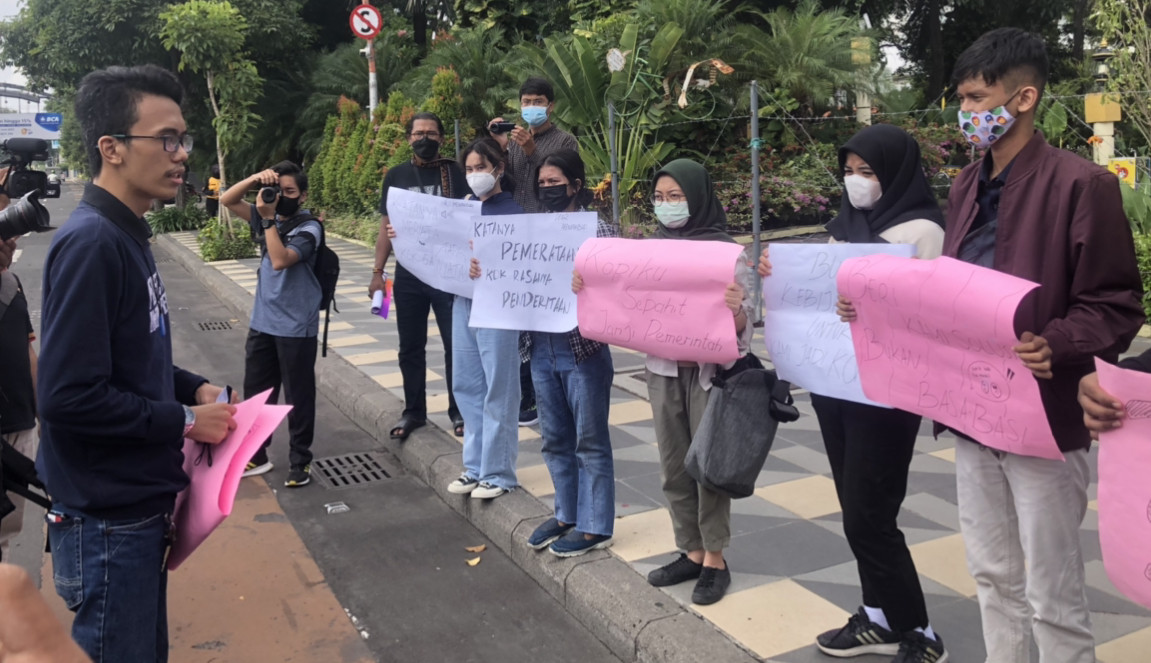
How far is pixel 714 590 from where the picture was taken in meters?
3.66

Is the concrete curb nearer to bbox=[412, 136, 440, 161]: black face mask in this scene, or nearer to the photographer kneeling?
the photographer kneeling

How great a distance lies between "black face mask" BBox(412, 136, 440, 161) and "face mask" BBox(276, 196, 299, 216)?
2.53 ft

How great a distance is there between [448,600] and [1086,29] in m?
25.4

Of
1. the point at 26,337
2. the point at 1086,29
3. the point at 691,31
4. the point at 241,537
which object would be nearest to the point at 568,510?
the point at 241,537

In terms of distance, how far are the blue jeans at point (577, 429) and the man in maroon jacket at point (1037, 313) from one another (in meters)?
1.63

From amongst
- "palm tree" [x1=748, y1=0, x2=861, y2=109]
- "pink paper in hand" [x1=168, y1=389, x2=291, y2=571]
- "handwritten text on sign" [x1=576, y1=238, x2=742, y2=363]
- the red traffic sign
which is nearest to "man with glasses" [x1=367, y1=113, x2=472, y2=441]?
"handwritten text on sign" [x1=576, y1=238, x2=742, y2=363]

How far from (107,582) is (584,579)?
211 cm

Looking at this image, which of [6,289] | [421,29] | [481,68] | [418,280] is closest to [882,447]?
[6,289]

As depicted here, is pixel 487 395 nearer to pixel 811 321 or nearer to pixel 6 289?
pixel 811 321

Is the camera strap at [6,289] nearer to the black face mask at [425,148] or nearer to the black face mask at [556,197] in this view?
the black face mask at [556,197]

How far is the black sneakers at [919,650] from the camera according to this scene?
10.3ft

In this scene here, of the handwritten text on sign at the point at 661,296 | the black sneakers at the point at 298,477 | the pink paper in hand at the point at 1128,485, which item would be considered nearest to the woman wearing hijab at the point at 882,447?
the handwritten text on sign at the point at 661,296

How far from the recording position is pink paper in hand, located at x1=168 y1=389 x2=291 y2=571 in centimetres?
241

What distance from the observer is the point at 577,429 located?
4.11m
